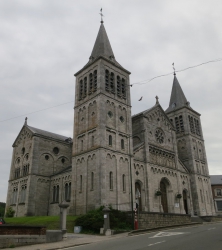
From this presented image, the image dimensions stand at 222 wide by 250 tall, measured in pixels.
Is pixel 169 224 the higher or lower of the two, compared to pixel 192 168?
lower

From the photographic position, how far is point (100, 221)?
2330cm

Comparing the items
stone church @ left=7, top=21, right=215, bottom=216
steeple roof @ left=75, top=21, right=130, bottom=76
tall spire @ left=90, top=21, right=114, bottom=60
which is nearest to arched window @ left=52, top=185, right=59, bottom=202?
stone church @ left=7, top=21, right=215, bottom=216

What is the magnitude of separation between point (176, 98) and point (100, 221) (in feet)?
122

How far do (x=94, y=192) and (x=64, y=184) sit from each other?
9.37m

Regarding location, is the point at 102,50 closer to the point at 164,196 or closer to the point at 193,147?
the point at 164,196

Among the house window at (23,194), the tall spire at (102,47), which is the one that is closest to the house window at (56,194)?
the house window at (23,194)

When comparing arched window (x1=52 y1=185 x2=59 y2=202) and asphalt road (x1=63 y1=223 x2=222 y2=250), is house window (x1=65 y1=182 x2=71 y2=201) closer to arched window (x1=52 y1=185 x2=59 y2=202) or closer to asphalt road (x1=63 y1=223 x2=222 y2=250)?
arched window (x1=52 y1=185 x2=59 y2=202)

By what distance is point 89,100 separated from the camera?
120 feet

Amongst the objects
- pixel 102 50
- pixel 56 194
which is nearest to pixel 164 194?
pixel 56 194

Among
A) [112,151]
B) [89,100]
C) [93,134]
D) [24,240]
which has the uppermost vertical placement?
[89,100]

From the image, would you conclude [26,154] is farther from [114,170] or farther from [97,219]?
[97,219]

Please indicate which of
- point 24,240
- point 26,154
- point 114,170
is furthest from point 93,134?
point 24,240

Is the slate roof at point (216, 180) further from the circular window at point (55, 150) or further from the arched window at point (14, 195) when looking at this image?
the arched window at point (14, 195)

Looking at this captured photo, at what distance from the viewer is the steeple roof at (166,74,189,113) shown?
5288cm
